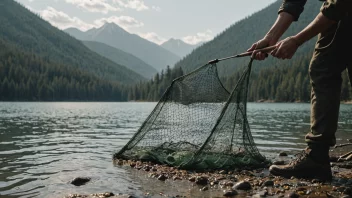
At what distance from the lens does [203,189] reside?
6.20 meters

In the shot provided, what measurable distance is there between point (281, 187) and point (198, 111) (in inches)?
161

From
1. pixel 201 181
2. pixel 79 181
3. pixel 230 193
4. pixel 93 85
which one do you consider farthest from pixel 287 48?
pixel 93 85

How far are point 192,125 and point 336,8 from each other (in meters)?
5.50

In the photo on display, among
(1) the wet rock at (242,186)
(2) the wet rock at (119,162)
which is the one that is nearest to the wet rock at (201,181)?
(1) the wet rock at (242,186)

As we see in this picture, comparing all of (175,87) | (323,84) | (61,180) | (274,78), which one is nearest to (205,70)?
(175,87)

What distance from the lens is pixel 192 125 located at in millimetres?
9812

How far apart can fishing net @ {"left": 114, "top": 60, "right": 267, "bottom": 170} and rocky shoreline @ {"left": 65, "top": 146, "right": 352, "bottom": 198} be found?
1054 mm

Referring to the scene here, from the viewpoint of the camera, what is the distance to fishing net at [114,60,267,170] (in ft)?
28.1

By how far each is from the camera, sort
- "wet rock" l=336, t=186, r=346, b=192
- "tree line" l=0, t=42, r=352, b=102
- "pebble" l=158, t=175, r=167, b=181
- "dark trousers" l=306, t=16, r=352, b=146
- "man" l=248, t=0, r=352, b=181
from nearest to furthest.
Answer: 1. "wet rock" l=336, t=186, r=346, b=192
2. "man" l=248, t=0, r=352, b=181
3. "dark trousers" l=306, t=16, r=352, b=146
4. "pebble" l=158, t=175, r=167, b=181
5. "tree line" l=0, t=42, r=352, b=102

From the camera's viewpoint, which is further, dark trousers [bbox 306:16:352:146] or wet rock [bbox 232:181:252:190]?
wet rock [bbox 232:181:252:190]

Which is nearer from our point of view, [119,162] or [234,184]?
[234,184]

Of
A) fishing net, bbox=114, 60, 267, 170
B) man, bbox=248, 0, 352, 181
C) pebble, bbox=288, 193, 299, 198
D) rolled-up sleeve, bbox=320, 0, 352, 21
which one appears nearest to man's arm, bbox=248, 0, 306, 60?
man, bbox=248, 0, 352, 181

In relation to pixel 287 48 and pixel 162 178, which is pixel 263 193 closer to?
pixel 162 178

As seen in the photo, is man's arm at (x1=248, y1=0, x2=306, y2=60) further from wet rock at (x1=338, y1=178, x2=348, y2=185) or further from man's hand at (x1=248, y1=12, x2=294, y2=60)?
wet rock at (x1=338, y1=178, x2=348, y2=185)
